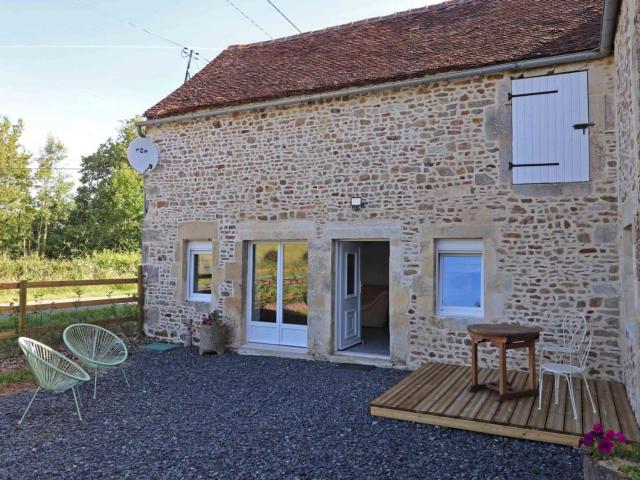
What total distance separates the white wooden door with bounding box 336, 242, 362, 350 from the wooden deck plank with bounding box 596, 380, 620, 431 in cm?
379

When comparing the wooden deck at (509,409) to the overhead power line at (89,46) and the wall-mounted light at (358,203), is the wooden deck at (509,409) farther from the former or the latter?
the overhead power line at (89,46)

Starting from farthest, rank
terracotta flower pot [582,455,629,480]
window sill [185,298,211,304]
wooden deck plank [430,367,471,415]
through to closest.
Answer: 1. window sill [185,298,211,304]
2. wooden deck plank [430,367,471,415]
3. terracotta flower pot [582,455,629,480]

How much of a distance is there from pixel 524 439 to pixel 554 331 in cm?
232

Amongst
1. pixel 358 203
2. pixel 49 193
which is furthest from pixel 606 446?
pixel 49 193

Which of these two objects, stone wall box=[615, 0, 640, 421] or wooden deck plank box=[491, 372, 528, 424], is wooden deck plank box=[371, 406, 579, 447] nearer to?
wooden deck plank box=[491, 372, 528, 424]

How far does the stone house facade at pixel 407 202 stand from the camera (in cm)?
598

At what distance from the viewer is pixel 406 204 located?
715 cm

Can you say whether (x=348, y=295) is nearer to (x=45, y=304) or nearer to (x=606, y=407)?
(x=606, y=407)

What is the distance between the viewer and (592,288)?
5980 millimetres

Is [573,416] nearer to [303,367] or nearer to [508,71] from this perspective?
[303,367]

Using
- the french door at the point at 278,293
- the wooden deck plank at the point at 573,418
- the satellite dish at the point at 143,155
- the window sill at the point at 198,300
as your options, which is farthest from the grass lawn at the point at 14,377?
the wooden deck plank at the point at 573,418

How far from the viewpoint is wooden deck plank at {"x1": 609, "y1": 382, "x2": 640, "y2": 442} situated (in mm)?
4031

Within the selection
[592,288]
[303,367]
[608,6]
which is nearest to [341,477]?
[303,367]

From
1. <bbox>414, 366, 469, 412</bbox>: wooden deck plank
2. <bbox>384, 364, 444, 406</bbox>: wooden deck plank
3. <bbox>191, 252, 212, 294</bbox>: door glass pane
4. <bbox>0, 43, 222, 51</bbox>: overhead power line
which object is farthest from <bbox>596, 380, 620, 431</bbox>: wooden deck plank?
<bbox>0, 43, 222, 51</bbox>: overhead power line
